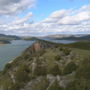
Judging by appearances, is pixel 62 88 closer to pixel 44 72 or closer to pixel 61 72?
pixel 61 72

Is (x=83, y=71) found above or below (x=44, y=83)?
above

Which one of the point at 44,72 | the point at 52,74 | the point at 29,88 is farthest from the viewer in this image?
the point at 44,72

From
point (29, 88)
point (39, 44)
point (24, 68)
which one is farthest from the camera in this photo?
point (39, 44)

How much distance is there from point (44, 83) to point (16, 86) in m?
3.81

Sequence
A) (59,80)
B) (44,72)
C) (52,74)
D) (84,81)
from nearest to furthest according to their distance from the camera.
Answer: (84,81), (59,80), (52,74), (44,72)

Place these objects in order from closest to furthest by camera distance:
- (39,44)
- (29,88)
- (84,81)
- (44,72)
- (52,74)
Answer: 1. (84,81)
2. (29,88)
3. (52,74)
4. (44,72)
5. (39,44)

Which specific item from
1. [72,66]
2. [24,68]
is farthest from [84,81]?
[24,68]

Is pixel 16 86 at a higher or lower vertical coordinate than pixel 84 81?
lower

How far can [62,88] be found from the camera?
1404cm

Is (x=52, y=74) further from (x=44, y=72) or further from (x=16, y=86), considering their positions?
(x=16, y=86)

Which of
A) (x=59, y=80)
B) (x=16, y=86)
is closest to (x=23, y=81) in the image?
(x=16, y=86)

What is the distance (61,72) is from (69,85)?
675 cm

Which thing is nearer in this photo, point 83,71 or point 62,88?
point 62,88

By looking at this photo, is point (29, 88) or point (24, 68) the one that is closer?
point (29, 88)
